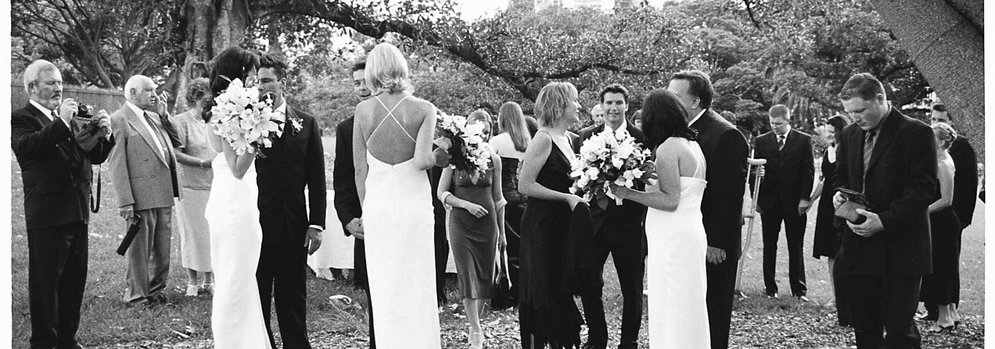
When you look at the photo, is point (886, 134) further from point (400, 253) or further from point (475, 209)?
point (400, 253)

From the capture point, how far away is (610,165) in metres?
5.72

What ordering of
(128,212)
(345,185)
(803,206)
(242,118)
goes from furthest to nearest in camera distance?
(803,206)
(128,212)
(345,185)
(242,118)

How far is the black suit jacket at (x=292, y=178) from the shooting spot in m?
6.11

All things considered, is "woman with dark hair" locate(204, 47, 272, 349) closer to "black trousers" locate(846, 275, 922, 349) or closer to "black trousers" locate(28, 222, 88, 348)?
"black trousers" locate(28, 222, 88, 348)

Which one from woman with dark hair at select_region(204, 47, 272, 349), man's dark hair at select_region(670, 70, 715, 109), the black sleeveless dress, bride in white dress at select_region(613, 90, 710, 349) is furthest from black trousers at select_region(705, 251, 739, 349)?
woman with dark hair at select_region(204, 47, 272, 349)

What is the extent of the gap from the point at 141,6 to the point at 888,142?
349 inches

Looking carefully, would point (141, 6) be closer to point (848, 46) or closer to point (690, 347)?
point (690, 347)

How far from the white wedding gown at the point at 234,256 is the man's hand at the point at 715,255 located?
293 cm

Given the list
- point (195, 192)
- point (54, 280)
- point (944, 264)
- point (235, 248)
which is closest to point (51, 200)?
point (54, 280)

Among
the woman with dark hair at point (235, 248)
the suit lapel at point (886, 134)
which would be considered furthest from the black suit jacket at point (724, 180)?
the woman with dark hair at point (235, 248)

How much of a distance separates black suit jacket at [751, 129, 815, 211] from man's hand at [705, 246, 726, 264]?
484 cm

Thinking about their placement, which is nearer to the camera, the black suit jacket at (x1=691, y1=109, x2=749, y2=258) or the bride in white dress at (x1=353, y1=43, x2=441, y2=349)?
the bride in white dress at (x1=353, y1=43, x2=441, y2=349)

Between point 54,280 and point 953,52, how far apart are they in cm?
636

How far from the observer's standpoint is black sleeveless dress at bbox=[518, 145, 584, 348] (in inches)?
269
